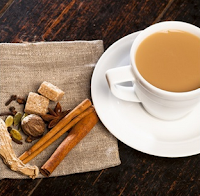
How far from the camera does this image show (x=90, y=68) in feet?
4.67

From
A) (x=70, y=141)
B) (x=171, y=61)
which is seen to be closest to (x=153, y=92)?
(x=171, y=61)

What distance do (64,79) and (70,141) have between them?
9.5 inches

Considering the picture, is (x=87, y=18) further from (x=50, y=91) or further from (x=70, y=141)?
(x=70, y=141)

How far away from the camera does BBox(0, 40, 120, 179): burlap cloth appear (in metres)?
1.31

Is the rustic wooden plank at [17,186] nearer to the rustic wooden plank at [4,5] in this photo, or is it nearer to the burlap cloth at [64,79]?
the burlap cloth at [64,79]

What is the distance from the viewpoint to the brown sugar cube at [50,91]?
1.32 metres

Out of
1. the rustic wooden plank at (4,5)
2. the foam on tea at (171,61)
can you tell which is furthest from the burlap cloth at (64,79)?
the foam on tea at (171,61)

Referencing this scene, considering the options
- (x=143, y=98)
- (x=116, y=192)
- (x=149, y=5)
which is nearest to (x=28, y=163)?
(x=116, y=192)

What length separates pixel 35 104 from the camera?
132 centimetres

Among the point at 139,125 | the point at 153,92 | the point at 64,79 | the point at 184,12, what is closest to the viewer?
the point at 153,92

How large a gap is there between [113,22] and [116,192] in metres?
0.65

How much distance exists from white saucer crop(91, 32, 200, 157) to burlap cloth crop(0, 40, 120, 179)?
0.27ft

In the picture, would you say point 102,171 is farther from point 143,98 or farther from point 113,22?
point 113,22

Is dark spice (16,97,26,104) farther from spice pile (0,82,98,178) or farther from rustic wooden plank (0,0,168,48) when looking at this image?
rustic wooden plank (0,0,168,48)
